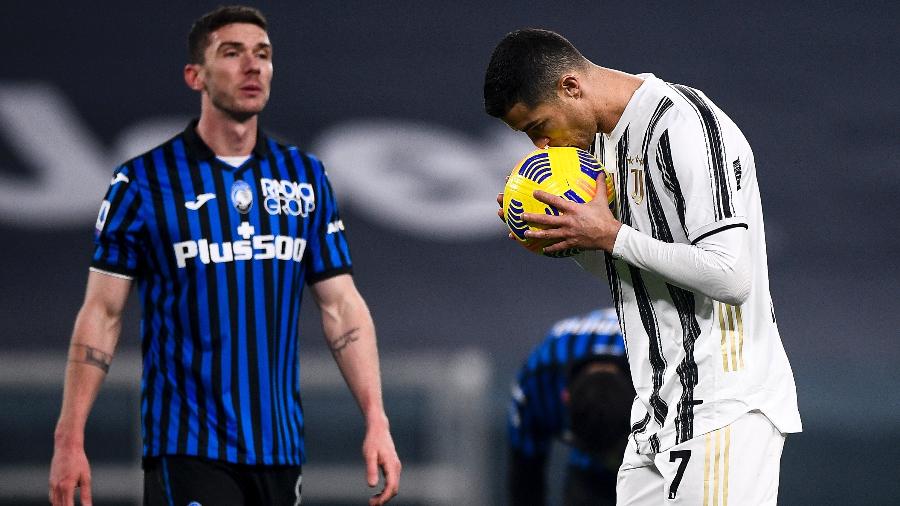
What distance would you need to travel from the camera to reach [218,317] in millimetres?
3568

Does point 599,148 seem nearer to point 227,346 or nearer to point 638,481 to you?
point 638,481

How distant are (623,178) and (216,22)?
1494 mm

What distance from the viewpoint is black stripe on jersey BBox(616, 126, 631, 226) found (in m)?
2.88

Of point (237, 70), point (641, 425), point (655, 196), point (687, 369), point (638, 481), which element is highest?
point (237, 70)

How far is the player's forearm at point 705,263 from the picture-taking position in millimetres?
2658

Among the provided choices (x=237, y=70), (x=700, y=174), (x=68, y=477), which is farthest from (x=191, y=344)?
(x=700, y=174)

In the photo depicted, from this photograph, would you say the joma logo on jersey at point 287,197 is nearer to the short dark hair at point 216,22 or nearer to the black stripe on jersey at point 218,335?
the black stripe on jersey at point 218,335

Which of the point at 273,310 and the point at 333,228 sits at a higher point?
the point at 333,228

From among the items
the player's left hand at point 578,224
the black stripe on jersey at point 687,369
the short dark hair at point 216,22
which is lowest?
the black stripe on jersey at point 687,369

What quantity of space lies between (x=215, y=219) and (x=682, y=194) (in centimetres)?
143

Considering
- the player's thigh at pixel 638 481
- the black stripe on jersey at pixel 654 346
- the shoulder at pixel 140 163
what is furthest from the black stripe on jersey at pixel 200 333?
the black stripe on jersey at pixel 654 346

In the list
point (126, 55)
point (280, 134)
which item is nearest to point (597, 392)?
point (280, 134)

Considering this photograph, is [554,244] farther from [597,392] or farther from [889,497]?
[889,497]

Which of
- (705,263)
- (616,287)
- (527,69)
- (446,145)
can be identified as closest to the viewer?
(705,263)
